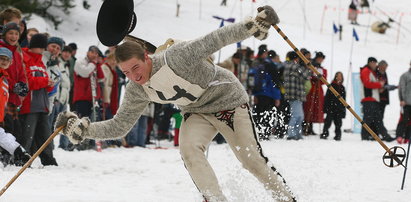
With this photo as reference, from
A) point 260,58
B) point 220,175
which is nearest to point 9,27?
point 220,175

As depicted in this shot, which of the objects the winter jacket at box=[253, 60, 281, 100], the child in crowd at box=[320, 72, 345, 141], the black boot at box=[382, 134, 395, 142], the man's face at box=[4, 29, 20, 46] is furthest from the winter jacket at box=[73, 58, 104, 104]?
the black boot at box=[382, 134, 395, 142]

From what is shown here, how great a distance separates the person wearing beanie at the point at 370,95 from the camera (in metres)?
11.9

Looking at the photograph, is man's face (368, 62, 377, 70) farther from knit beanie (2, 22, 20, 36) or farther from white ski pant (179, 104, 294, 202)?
white ski pant (179, 104, 294, 202)

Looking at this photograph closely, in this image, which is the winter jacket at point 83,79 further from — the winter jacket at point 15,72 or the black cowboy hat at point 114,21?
the black cowboy hat at point 114,21

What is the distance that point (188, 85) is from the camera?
4.19 metres

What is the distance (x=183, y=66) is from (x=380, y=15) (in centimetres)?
3135

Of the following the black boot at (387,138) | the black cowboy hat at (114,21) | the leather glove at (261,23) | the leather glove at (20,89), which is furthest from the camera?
the black boot at (387,138)

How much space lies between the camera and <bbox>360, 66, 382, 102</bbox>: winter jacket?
38.9 feet

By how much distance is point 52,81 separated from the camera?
24.1 feet

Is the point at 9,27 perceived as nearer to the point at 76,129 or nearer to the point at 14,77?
the point at 14,77

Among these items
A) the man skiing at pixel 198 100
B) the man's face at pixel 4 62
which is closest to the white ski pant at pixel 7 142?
the man's face at pixel 4 62

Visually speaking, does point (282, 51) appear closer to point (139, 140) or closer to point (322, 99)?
point (322, 99)

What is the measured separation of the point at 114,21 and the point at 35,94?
9.94 ft

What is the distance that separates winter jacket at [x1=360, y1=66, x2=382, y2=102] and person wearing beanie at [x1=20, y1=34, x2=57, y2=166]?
662cm
